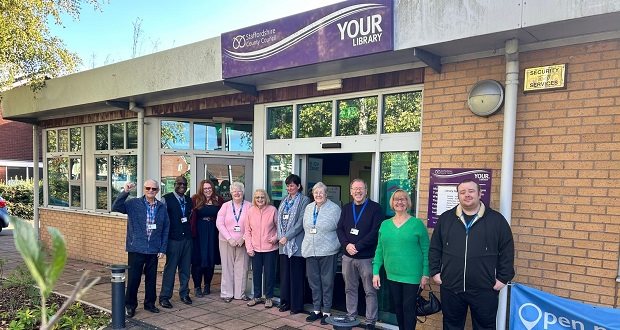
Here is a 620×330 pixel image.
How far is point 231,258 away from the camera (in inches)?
222

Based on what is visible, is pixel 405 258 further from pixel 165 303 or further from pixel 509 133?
pixel 165 303

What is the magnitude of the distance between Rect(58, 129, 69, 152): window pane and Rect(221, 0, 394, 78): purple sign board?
5.36 metres

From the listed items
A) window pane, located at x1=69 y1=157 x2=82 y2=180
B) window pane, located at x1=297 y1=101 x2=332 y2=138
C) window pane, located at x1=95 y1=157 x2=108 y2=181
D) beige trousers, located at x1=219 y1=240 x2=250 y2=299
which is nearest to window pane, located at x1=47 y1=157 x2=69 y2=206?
window pane, located at x1=69 y1=157 x2=82 y2=180

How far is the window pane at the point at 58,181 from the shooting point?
8906 mm

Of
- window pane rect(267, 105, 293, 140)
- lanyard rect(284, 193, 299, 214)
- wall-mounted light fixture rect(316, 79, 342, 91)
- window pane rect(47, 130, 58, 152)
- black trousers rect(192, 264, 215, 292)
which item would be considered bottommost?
black trousers rect(192, 264, 215, 292)

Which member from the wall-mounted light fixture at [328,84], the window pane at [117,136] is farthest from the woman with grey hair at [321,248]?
the window pane at [117,136]

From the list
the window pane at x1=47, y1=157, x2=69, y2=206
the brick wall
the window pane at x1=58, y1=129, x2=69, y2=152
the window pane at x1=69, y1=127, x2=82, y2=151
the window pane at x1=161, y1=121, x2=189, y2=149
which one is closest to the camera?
the brick wall

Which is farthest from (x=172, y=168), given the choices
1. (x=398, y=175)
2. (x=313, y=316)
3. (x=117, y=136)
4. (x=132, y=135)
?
(x=398, y=175)

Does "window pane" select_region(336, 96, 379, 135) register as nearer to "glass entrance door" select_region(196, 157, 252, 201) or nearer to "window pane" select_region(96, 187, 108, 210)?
"glass entrance door" select_region(196, 157, 252, 201)

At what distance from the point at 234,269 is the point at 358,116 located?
8.48ft

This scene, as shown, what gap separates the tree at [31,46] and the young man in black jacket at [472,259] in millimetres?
6061

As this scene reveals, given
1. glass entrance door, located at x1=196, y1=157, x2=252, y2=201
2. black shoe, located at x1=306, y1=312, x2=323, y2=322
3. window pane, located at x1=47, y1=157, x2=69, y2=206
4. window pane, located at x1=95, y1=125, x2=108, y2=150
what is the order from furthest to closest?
window pane, located at x1=47, y1=157, x2=69, y2=206 → window pane, located at x1=95, y1=125, x2=108, y2=150 → glass entrance door, located at x1=196, y1=157, x2=252, y2=201 → black shoe, located at x1=306, y1=312, x2=323, y2=322

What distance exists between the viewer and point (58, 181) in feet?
29.9

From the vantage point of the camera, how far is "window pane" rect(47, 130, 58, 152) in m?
9.08
